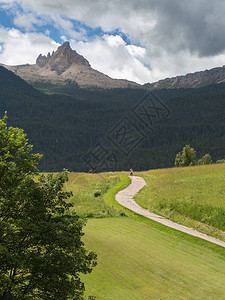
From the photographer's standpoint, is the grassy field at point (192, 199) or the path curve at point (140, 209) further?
the grassy field at point (192, 199)

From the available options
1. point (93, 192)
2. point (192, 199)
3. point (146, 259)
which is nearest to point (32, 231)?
point (146, 259)

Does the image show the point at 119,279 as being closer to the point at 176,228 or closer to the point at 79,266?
the point at 79,266

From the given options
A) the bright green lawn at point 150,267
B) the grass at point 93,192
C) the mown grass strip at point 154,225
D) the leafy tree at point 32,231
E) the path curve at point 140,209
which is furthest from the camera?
the grass at point 93,192

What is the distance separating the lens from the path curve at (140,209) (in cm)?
3071

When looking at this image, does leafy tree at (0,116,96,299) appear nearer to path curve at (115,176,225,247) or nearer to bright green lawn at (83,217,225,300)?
bright green lawn at (83,217,225,300)

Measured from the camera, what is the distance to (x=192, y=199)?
40562mm

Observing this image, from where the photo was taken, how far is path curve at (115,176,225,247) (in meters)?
30.7

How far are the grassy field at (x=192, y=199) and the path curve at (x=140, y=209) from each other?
1.08m

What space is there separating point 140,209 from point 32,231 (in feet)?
104

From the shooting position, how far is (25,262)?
10.7 m

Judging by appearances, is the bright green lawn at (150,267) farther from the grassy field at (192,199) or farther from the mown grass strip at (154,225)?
the grassy field at (192,199)

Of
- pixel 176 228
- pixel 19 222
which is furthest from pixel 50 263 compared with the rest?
pixel 176 228

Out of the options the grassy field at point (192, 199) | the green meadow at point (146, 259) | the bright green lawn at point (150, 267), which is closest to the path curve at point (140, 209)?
the grassy field at point (192, 199)

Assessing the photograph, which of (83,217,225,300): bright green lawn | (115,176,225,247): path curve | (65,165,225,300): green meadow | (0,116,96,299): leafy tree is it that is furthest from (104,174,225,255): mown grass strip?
(0,116,96,299): leafy tree
